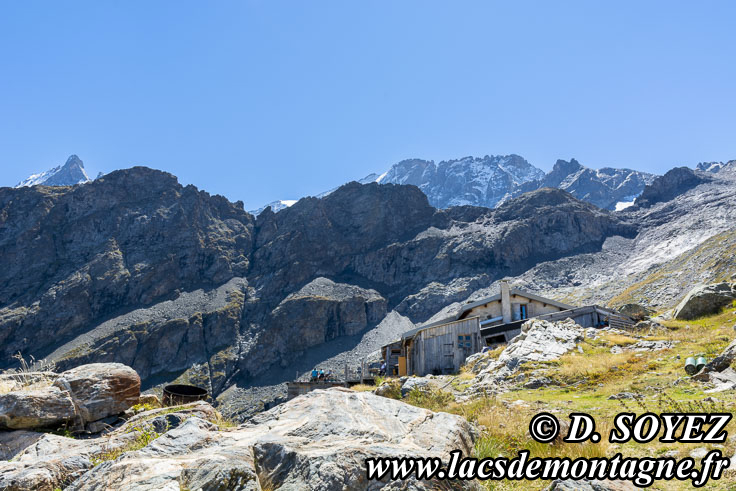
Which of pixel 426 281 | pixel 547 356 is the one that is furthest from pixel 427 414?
pixel 426 281

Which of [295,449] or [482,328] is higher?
[295,449]

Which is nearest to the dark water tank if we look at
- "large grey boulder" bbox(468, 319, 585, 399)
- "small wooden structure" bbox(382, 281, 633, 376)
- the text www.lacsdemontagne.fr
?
"large grey boulder" bbox(468, 319, 585, 399)

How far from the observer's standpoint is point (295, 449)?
5.50 meters

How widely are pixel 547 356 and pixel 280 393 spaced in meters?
104

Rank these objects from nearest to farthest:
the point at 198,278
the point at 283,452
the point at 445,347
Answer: the point at 283,452
the point at 445,347
the point at 198,278

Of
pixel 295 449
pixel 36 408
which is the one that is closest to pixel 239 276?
pixel 36 408

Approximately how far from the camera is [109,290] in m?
162

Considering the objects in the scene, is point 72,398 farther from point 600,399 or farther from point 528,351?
point 528,351

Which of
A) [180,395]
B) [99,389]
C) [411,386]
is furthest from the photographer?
[180,395]

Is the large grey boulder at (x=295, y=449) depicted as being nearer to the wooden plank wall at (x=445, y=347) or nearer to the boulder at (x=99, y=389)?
the boulder at (x=99, y=389)

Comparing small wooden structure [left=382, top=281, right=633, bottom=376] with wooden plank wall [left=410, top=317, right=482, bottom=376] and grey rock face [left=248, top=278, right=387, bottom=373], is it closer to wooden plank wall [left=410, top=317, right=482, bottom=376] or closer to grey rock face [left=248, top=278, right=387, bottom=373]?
wooden plank wall [left=410, top=317, right=482, bottom=376]

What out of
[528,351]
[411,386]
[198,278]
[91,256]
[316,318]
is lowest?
[316,318]
